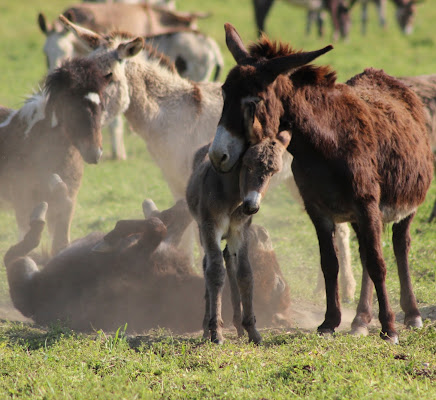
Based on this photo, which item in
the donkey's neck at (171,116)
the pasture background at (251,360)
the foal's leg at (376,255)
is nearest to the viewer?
the pasture background at (251,360)

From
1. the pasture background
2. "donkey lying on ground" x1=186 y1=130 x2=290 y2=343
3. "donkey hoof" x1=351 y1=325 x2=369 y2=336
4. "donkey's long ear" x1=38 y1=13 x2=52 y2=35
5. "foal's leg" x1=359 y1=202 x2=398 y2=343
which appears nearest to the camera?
the pasture background

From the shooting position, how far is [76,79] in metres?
6.25

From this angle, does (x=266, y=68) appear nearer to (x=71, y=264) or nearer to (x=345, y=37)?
(x=71, y=264)

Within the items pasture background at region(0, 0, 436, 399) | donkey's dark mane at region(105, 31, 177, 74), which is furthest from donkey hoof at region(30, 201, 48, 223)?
donkey's dark mane at region(105, 31, 177, 74)

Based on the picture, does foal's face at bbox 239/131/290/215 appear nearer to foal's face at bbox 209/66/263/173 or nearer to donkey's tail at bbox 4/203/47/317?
foal's face at bbox 209/66/263/173

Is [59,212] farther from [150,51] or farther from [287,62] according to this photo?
Result: [287,62]

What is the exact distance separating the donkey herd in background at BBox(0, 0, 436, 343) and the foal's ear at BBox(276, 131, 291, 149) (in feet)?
0.17

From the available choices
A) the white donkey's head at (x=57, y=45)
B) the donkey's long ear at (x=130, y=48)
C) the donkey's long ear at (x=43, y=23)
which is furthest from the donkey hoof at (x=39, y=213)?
the donkey's long ear at (x=43, y=23)

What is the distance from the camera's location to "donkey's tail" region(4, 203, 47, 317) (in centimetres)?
577

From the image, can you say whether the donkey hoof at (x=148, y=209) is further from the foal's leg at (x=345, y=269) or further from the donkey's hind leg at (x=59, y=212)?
the foal's leg at (x=345, y=269)

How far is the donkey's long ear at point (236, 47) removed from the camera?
4.36m

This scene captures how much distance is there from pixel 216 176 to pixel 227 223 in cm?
33

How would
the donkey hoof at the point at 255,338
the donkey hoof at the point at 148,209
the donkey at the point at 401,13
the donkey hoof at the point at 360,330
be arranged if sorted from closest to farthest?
1. the donkey hoof at the point at 255,338
2. the donkey hoof at the point at 360,330
3. the donkey hoof at the point at 148,209
4. the donkey at the point at 401,13

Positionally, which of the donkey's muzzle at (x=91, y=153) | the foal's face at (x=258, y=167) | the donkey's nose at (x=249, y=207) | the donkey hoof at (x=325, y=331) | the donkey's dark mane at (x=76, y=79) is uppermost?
the donkey's dark mane at (x=76, y=79)
